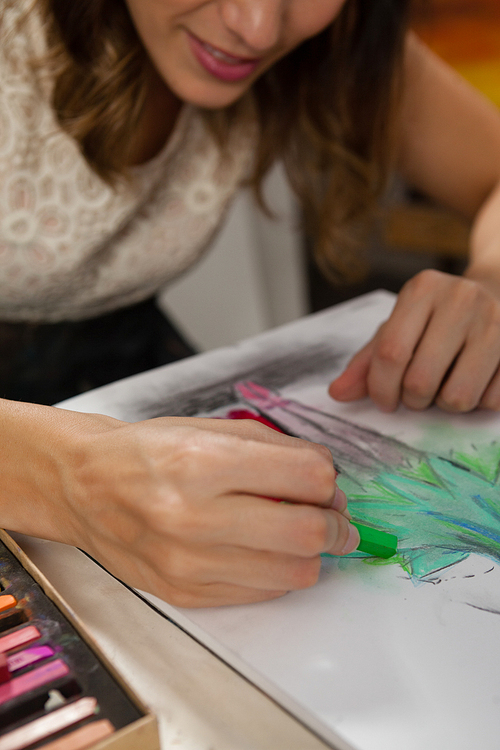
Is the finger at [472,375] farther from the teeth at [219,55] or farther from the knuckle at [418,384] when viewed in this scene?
the teeth at [219,55]

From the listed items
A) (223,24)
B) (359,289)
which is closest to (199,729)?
(223,24)

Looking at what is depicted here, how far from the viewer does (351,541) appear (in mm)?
303

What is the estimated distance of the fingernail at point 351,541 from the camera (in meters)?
0.30

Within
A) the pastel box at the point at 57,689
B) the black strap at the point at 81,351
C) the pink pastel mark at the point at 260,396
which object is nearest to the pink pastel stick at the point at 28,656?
the pastel box at the point at 57,689

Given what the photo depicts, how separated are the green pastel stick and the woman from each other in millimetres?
20

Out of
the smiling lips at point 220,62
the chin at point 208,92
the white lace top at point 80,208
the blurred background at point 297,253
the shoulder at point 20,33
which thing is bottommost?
the blurred background at point 297,253

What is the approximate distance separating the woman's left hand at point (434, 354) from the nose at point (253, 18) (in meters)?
0.22

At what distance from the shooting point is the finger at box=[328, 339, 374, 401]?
458 millimetres

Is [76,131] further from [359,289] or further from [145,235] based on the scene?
[359,289]

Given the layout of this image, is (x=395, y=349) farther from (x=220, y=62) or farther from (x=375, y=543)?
(x=220, y=62)

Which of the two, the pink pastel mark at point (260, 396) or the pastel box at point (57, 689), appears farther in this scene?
the pink pastel mark at point (260, 396)

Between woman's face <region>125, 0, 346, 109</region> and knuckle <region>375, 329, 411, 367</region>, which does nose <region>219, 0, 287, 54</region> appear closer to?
woman's face <region>125, 0, 346, 109</region>

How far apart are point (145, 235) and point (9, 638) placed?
1.67 feet

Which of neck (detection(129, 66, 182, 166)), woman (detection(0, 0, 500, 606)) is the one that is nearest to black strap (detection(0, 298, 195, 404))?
woman (detection(0, 0, 500, 606))
